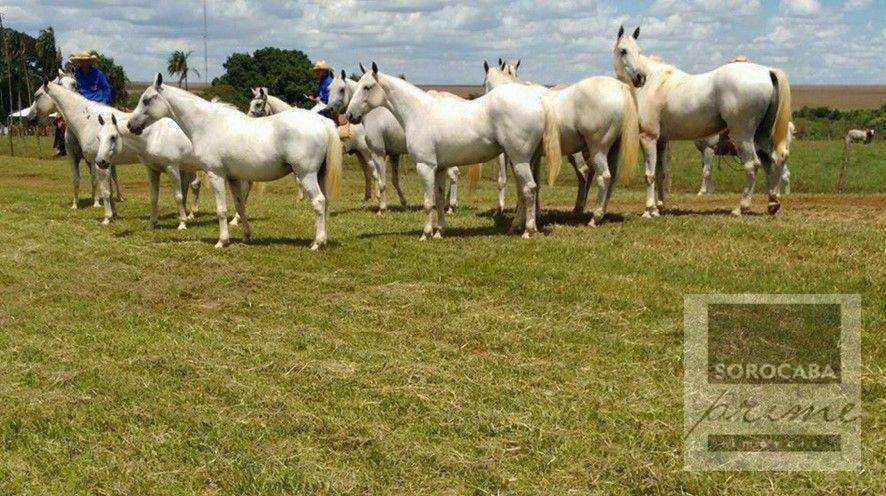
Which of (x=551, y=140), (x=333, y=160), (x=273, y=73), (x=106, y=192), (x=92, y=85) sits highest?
(x=273, y=73)

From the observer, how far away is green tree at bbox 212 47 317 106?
257ft

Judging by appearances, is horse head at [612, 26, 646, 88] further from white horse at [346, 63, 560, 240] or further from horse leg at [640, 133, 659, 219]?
white horse at [346, 63, 560, 240]

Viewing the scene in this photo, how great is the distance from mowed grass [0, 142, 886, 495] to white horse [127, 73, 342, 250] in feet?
Answer: 2.87

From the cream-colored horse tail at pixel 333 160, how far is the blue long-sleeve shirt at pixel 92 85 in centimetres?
809

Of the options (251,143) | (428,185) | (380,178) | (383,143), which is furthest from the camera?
(380,178)

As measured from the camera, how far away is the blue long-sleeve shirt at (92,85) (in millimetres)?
16700

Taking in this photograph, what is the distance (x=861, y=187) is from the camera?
2267 cm

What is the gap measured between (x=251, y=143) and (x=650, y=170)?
5.73m

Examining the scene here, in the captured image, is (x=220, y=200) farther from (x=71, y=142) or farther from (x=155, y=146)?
(x=71, y=142)

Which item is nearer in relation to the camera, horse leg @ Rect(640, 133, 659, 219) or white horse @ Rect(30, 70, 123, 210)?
horse leg @ Rect(640, 133, 659, 219)

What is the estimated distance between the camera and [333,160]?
10.6 m

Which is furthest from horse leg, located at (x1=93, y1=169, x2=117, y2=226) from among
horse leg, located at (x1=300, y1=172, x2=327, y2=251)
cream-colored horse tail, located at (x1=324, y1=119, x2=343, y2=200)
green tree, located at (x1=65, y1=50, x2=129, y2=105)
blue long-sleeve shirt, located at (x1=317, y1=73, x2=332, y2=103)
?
green tree, located at (x1=65, y1=50, x2=129, y2=105)

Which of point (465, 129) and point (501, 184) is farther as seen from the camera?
point (501, 184)

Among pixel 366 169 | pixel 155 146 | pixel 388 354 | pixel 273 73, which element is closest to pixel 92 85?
pixel 155 146
